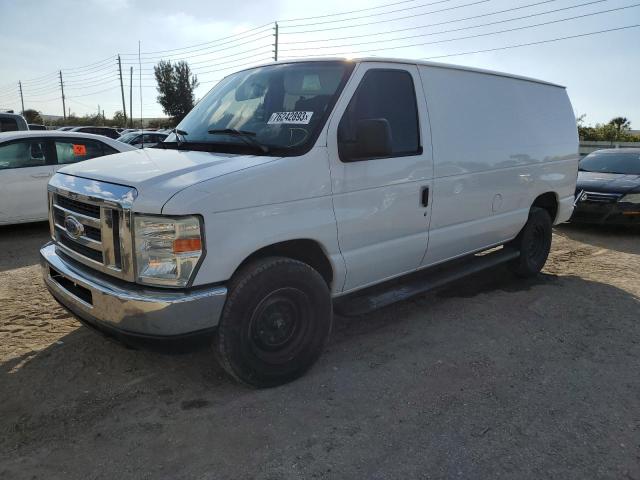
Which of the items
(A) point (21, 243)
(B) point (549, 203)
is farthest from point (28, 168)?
(B) point (549, 203)

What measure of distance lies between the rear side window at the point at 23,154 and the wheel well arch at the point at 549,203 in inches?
271

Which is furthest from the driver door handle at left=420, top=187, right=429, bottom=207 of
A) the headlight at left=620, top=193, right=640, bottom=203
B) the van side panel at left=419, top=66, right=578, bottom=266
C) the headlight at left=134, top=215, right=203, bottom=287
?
the headlight at left=620, top=193, right=640, bottom=203

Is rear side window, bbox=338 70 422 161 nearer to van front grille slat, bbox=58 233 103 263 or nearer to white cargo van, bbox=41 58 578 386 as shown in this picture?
white cargo van, bbox=41 58 578 386

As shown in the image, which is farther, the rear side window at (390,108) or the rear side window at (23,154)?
the rear side window at (23,154)

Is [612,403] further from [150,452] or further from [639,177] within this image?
[639,177]

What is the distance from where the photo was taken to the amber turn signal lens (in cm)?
277

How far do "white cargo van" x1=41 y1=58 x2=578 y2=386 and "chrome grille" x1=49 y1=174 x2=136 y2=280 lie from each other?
0.01 m

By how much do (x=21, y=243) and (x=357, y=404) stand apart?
5894 millimetres

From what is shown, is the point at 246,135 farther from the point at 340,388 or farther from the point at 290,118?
the point at 340,388

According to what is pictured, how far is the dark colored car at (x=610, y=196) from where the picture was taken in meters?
8.59

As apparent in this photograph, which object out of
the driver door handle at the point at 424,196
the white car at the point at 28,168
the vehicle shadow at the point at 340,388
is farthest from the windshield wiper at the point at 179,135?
the white car at the point at 28,168

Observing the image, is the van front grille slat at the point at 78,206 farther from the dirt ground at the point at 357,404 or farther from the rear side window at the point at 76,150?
the rear side window at the point at 76,150

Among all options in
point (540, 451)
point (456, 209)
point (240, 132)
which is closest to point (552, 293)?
point (456, 209)

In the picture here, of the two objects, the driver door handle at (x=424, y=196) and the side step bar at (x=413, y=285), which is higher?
the driver door handle at (x=424, y=196)
